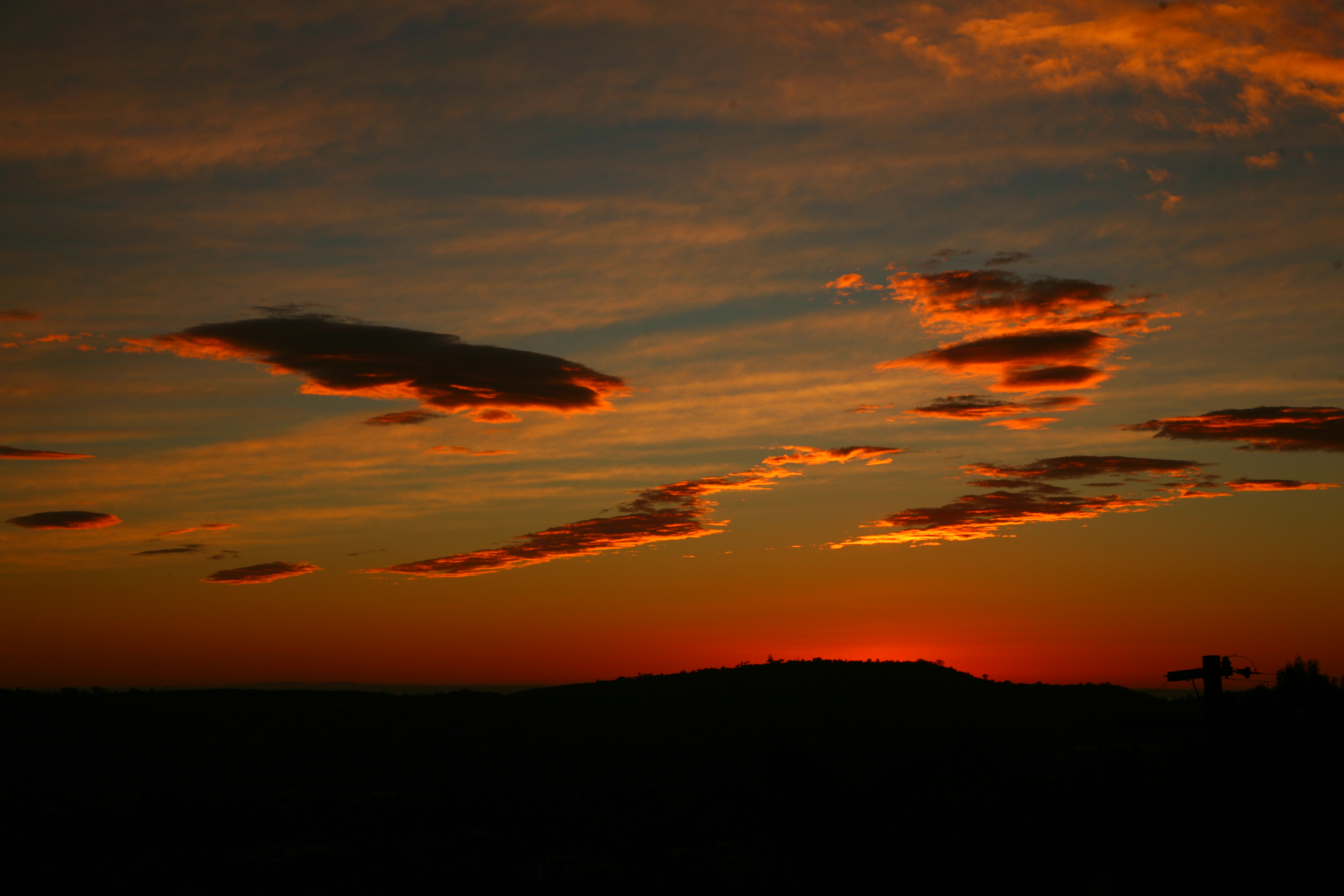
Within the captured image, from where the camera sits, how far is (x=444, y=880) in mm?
75625

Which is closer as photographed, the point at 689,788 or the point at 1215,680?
the point at 1215,680

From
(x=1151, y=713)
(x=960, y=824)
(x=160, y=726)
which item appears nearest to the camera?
(x=960, y=824)

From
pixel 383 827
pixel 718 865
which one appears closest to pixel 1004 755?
pixel 718 865

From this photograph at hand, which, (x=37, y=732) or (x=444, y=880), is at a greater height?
(x=37, y=732)

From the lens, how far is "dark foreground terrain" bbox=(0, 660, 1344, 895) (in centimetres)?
3189

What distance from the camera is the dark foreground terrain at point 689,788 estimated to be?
31.9 meters

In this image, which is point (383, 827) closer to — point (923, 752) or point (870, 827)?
point (923, 752)

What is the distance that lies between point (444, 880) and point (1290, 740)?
63.3 metres

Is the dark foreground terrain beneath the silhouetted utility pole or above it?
beneath

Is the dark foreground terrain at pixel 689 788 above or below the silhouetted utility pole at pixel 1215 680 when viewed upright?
below

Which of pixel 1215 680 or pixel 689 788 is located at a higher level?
pixel 1215 680

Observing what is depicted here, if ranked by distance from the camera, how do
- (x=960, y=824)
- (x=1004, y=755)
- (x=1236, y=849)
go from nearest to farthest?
(x=1236, y=849)
(x=960, y=824)
(x=1004, y=755)

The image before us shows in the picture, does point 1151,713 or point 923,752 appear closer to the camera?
point 923,752

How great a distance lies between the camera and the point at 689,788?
102688 millimetres
